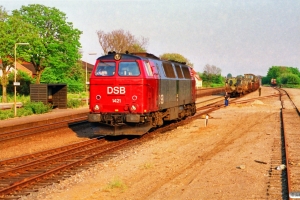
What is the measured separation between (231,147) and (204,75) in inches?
4347

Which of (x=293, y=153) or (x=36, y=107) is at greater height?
(x=36, y=107)

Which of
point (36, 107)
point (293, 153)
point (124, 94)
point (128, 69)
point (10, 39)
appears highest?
point (10, 39)

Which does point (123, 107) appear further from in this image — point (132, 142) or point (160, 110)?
point (160, 110)

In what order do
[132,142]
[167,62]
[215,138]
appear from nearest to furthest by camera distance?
[132,142]
[215,138]
[167,62]

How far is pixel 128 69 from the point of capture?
56.5 feet

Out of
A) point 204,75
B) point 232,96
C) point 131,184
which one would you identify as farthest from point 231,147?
point 204,75

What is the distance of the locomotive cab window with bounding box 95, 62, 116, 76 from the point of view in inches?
686

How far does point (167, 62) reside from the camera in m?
20.4

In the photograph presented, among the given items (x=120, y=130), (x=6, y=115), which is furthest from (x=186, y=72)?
(x=6, y=115)

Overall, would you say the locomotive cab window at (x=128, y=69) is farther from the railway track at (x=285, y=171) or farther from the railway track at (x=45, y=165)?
the railway track at (x=285, y=171)

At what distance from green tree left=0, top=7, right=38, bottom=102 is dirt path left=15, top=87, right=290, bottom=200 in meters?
34.6

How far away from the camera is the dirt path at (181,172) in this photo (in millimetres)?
9695

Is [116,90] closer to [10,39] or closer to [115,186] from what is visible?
[115,186]

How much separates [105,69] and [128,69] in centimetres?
104
